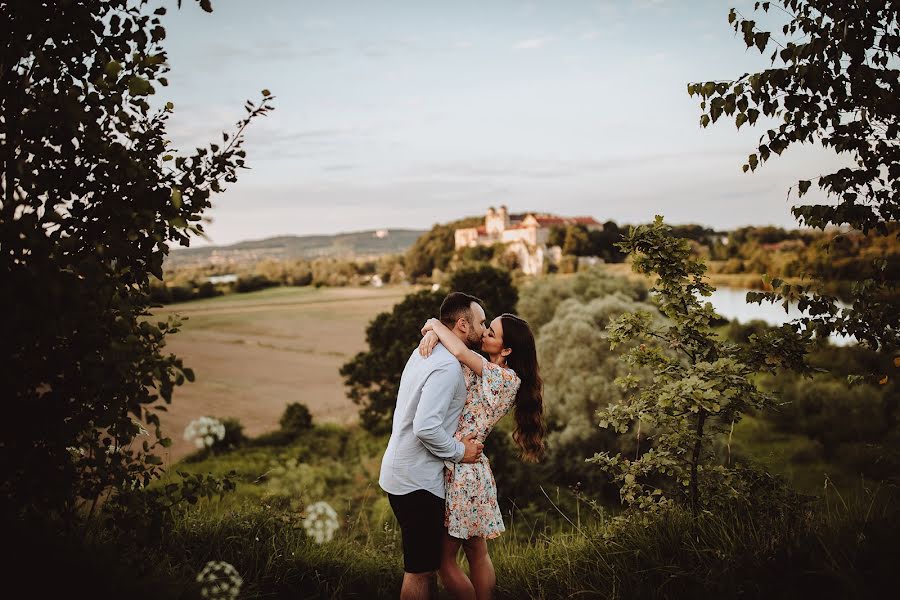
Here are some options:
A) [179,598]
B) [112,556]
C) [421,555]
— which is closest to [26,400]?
[112,556]

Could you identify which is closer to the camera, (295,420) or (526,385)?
(526,385)

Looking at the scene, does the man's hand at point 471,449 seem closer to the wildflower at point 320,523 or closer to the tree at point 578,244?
the wildflower at point 320,523

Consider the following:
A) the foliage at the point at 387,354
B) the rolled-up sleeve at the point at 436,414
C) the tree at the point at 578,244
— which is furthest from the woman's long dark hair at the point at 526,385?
the tree at the point at 578,244

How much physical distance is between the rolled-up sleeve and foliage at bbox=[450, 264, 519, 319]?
2142 cm

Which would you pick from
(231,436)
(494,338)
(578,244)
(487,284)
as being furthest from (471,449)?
(578,244)

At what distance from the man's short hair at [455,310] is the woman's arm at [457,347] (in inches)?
3.5

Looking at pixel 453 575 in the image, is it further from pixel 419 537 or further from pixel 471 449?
pixel 471 449

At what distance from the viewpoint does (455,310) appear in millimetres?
3730

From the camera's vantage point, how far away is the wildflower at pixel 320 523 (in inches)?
169

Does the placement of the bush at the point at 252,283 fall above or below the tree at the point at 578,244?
below

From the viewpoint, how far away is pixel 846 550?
3043 millimetres

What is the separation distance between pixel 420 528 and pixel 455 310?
1.36 m

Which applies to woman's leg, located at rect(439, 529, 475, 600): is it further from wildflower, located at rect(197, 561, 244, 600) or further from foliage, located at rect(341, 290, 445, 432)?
foliage, located at rect(341, 290, 445, 432)

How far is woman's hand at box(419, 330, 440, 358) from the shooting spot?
11.6 ft
